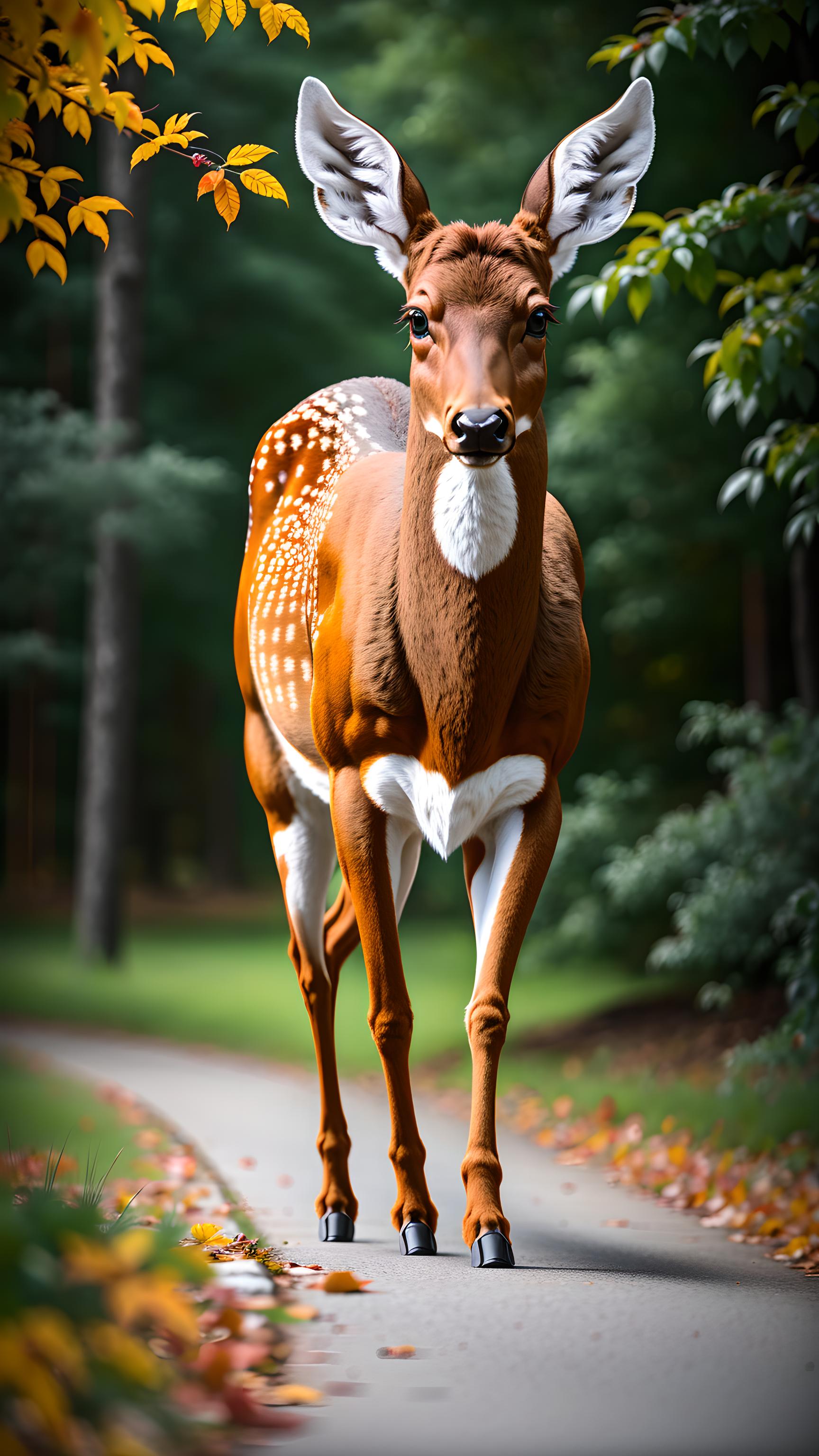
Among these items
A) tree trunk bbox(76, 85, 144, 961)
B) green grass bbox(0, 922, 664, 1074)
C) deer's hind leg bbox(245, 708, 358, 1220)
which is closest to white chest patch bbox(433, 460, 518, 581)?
deer's hind leg bbox(245, 708, 358, 1220)

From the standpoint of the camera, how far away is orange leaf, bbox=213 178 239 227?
3.73m

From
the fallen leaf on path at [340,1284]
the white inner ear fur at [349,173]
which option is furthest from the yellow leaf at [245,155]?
the fallen leaf on path at [340,1284]

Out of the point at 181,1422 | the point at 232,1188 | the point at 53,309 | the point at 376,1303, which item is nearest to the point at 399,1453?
the point at 181,1422

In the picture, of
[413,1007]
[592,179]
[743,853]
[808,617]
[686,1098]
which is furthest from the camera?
[413,1007]

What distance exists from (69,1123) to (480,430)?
17.5 feet

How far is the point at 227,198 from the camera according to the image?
378cm

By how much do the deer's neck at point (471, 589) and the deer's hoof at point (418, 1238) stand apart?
4.03 feet

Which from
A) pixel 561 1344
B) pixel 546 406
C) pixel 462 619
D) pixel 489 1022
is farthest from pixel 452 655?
pixel 546 406

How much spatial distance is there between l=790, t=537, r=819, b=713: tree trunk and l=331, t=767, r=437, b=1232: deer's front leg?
5033 mm

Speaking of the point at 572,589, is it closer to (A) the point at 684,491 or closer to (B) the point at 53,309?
(A) the point at 684,491

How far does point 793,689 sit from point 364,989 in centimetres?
550

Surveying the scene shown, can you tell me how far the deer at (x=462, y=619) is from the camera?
3471mm

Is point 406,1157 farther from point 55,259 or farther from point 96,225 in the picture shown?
point 96,225

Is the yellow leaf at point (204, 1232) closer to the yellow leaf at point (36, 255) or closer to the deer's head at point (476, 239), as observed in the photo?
the deer's head at point (476, 239)
